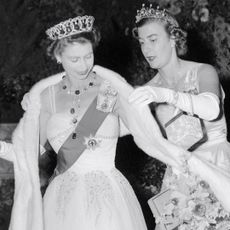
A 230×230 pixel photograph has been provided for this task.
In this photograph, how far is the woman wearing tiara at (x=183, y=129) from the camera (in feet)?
7.07

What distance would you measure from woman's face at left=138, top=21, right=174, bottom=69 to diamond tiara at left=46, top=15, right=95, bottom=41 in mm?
373

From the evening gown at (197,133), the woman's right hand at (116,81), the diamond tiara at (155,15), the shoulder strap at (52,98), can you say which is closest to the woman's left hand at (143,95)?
the woman's right hand at (116,81)

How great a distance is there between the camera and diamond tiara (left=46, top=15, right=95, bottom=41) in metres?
2.26

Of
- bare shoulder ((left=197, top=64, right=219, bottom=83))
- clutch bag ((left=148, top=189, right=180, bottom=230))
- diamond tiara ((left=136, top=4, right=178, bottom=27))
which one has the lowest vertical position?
clutch bag ((left=148, top=189, right=180, bottom=230))

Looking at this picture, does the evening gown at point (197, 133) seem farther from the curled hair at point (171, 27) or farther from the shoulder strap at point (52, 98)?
the shoulder strap at point (52, 98)

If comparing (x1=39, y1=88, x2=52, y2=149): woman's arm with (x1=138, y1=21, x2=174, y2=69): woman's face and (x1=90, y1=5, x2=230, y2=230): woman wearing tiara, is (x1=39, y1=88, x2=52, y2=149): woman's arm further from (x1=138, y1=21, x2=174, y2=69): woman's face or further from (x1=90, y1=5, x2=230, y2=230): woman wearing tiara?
(x1=138, y1=21, x2=174, y2=69): woman's face

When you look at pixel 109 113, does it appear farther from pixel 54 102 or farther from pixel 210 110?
pixel 210 110

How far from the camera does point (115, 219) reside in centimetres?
223

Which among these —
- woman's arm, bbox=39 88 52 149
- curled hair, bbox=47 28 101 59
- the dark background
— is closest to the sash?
woman's arm, bbox=39 88 52 149

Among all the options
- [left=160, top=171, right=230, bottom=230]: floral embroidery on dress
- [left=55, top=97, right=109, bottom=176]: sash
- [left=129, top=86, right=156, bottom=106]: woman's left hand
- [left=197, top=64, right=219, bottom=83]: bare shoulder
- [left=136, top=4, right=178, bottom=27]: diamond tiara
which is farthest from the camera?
[left=136, top=4, right=178, bottom=27]: diamond tiara

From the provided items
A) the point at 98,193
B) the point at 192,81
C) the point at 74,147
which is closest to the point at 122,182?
the point at 98,193

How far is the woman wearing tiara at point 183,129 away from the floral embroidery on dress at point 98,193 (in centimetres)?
20

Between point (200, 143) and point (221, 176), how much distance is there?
19.4 inches

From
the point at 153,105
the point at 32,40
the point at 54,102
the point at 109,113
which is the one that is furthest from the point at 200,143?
the point at 32,40
